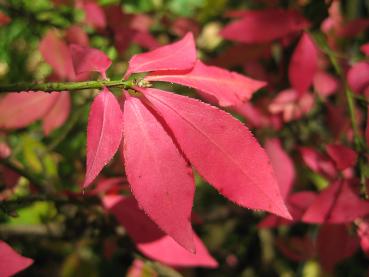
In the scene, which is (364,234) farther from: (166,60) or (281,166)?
(166,60)

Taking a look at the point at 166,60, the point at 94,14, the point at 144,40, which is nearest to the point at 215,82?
the point at 166,60

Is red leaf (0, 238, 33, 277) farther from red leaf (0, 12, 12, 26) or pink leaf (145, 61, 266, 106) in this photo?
red leaf (0, 12, 12, 26)

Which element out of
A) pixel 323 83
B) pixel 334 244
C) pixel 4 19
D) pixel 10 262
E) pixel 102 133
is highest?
pixel 4 19

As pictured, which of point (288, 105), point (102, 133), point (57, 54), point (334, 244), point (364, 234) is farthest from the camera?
point (288, 105)

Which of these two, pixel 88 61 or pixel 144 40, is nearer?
pixel 88 61

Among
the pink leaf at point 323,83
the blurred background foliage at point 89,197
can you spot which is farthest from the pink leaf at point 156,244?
the pink leaf at point 323,83

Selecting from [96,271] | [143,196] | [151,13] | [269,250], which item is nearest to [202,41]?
[151,13]

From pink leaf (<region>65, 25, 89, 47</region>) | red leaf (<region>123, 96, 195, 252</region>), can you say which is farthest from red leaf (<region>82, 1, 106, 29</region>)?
red leaf (<region>123, 96, 195, 252</region>)

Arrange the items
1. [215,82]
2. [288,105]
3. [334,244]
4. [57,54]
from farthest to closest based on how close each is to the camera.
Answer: [288,105] → [57,54] → [334,244] → [215,82]

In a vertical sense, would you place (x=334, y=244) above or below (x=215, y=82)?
below
